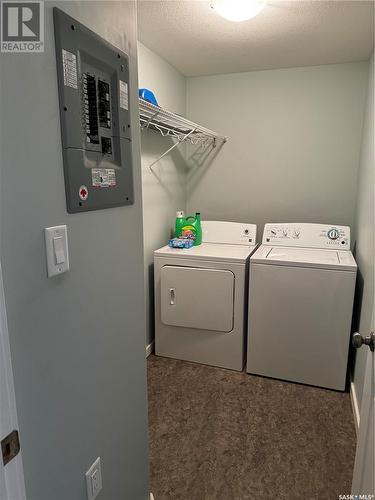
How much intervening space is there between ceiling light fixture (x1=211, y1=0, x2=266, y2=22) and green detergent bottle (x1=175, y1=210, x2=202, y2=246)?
1.54 metres

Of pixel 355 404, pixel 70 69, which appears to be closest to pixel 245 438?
pixel 355 404

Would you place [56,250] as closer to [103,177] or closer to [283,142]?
[103,177]


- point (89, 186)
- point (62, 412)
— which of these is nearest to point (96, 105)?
point (89, 186)

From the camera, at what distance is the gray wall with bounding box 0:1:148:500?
73 centimetres

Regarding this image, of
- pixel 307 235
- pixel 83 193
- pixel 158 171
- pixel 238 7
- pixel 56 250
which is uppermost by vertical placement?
pixel 238 7

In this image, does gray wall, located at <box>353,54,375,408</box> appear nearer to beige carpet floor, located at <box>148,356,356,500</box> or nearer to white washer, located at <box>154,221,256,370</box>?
beige carpet floor, located at <box>148,356,356,500</box>

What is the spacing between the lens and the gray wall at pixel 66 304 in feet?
2.40

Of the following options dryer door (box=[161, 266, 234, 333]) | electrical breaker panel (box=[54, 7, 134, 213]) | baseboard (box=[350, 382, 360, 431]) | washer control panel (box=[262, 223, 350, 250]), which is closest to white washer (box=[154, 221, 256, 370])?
dryer door (box=[161, 266, 234, 333])

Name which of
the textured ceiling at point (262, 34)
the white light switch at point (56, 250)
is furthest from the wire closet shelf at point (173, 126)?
the white light switch at point (56, 250)

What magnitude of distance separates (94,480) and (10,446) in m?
0.55

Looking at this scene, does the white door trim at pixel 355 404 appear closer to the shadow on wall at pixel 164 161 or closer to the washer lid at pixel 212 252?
the washer lid at pixel 212 252

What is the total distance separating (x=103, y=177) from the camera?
1.00 meters

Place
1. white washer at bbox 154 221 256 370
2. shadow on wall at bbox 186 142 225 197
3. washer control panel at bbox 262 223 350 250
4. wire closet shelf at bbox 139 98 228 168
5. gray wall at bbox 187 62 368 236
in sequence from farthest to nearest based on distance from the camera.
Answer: shadow on wall at bbox 186 142 225 197, gray wall at bbox 187 62 368 236, washer control panel at bbox 262 223 350 250, white washer at bbox 154 221 256 370, wire closet shelf at bbox 139 98 228 168

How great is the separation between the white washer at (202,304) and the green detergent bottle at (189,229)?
199 millimetres
